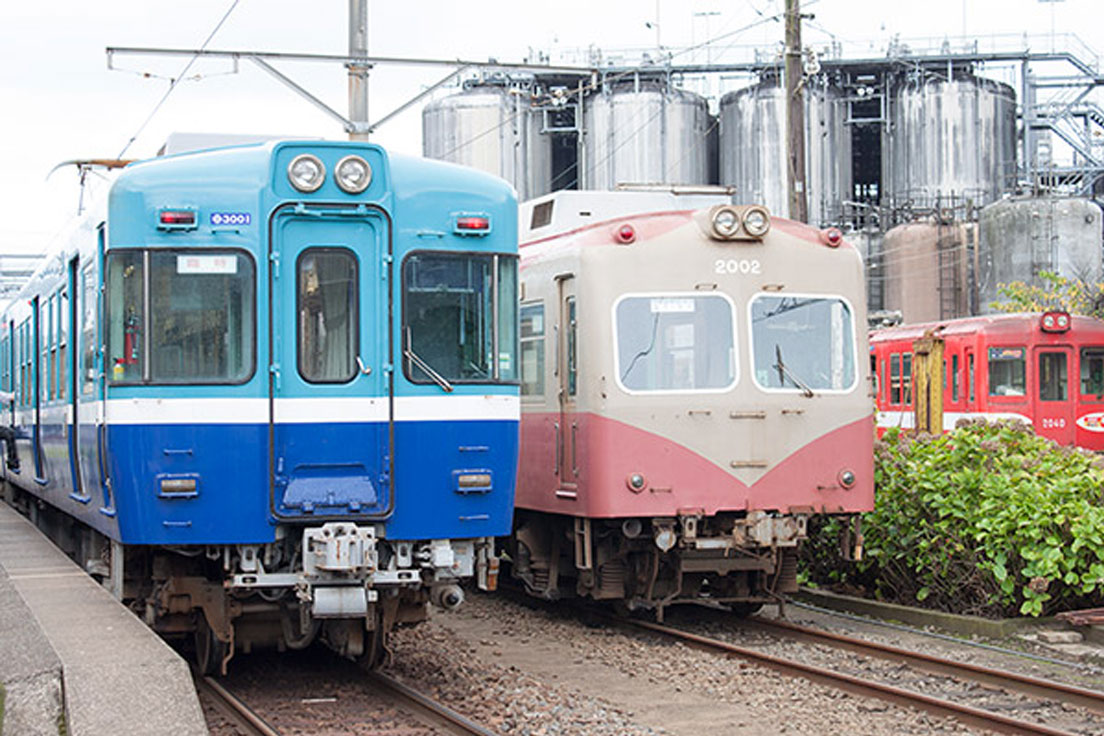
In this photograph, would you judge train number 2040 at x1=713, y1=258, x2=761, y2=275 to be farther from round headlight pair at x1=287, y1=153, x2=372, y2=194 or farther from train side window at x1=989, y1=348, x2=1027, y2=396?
train side window at x1=989, y1=348, x2=1027, y2=396

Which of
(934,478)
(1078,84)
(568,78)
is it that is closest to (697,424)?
(934,478)

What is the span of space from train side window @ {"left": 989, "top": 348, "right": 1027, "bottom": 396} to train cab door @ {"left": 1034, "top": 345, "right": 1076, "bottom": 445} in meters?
0.24

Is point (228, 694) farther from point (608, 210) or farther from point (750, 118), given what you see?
point (750, 118)

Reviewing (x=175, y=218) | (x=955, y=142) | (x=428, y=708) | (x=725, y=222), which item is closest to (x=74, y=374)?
(x=175, y=218)

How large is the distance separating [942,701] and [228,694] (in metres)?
4.43

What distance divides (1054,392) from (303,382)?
63.3ft

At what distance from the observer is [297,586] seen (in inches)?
348

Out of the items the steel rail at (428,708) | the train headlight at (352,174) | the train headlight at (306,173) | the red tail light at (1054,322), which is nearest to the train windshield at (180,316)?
the train headlight at (306,173)

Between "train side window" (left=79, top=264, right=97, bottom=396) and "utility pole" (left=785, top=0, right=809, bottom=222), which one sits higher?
"utility pole" (left=785, top=0, right=809, bottom=222)

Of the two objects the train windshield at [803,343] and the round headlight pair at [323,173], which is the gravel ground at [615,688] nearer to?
the train windshield at [803,343]

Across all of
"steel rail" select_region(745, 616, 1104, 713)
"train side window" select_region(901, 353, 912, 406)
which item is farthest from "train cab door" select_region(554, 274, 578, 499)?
"train side window" select_region(901, 353, 912, 406)

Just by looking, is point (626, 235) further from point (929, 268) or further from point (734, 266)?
point (929, 268)

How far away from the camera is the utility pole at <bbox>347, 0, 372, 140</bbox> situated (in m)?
17.0

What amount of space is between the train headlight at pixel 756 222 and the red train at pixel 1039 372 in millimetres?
14071
